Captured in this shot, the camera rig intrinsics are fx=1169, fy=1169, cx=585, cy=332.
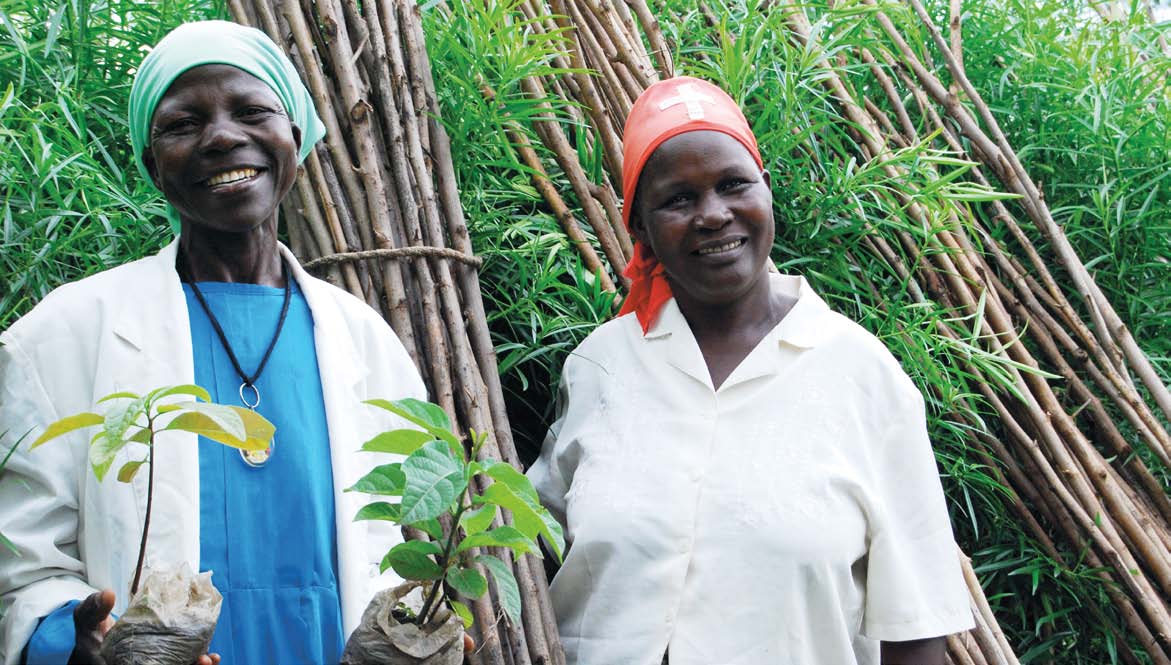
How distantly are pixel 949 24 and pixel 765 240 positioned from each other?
1.49 meters

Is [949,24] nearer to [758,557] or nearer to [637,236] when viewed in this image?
[637,236]

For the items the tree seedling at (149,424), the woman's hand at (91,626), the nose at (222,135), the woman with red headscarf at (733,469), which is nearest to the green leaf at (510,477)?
the tree seedling at (149,424)

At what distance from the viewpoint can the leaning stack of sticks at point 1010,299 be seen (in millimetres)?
2322

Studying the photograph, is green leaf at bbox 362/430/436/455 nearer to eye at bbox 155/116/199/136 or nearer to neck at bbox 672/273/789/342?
eye at bbox 155/116/199/136

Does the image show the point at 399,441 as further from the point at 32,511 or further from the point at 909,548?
the point at 909,548

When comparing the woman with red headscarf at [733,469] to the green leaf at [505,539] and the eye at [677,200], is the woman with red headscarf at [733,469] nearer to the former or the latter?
the eye at [677,200]

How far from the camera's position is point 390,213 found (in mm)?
1968

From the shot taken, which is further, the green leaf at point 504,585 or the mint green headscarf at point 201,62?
the mint green headscarf at point 201,62

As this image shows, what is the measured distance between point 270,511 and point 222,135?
1.62ft

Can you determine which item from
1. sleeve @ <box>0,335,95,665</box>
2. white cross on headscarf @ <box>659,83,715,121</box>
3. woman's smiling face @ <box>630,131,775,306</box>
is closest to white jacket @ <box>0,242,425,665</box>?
sleeve @ <box>0,335,95,665</box>

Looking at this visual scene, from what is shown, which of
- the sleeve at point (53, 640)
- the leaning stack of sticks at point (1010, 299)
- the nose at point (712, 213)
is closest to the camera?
the sleeve at point (53, 640)

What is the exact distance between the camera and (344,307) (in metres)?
1.71

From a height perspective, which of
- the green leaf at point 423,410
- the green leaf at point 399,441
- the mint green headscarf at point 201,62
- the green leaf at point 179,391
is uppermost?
Result: the mint green headscarf at point 201,62

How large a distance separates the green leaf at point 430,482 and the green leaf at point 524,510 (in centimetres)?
4
